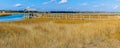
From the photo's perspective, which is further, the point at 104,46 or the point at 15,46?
the point at 104,46

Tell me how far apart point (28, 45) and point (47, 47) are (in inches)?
26.5

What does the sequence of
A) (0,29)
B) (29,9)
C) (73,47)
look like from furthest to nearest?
(29,9) → (0,29) → (73,47)

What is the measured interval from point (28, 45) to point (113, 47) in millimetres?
3336

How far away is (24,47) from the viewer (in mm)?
8062

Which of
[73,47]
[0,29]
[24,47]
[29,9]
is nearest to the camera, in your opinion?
[24,47]

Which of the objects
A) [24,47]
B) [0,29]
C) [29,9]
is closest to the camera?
[24,47]

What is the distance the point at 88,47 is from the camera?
29.9 ft

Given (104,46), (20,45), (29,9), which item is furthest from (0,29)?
(29,9)

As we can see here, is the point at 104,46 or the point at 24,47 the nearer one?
the point at 24,47

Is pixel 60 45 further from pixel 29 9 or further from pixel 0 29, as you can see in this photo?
pixel 29 9

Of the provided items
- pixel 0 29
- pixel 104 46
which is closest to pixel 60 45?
pixel 104 46

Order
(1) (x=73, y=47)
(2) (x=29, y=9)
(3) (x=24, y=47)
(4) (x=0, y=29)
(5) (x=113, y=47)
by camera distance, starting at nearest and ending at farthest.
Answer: (3) (x=24, y=47) → (1) (x=73, y=47) → (5) (x=113, y=47) → (4) (x=0, y=29) → (2) (x=29, y=9)

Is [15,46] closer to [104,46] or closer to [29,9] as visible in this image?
[104,46]

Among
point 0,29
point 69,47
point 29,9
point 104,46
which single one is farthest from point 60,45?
point 29,9
